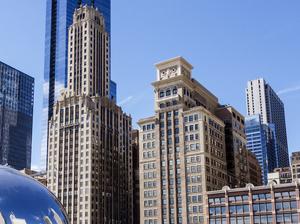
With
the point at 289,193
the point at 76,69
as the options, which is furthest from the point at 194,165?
the point at 76,69

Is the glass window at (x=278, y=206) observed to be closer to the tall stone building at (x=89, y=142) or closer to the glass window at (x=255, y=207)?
the glass window at (x=255, y=207)

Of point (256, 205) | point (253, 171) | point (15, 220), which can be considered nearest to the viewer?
point (15, 220)

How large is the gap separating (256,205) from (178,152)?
77.6 feet

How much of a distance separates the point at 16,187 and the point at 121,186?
472ft

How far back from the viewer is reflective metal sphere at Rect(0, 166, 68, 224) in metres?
6.04

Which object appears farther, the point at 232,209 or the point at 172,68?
the point at 172,68

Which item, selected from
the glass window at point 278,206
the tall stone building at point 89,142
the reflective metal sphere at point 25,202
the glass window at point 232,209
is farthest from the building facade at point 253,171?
the reflective metal sphere at point 25,202

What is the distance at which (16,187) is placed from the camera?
21.2 ft

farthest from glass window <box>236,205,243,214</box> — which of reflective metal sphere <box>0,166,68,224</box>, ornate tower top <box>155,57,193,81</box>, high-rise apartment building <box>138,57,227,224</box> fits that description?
reflective metal sphere <box>0,166,68,224</box>

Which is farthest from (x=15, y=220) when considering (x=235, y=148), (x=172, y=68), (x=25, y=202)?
(x=235, y=148)

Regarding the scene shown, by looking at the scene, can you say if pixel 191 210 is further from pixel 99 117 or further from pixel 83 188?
pixel 99 117

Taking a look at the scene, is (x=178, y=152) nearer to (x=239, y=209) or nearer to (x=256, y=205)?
(x=239, y=209)

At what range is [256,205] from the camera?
338 feet

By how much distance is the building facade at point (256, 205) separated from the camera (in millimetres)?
99562
